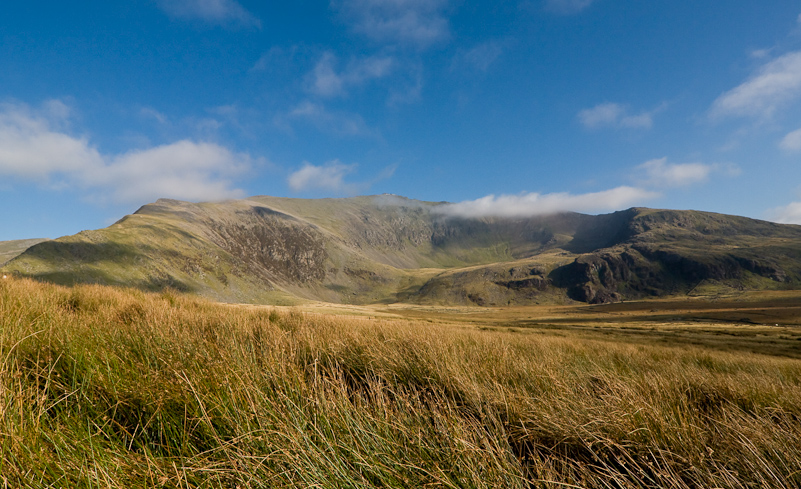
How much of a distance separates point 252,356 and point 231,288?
473 ft

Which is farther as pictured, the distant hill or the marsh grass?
the distant hill

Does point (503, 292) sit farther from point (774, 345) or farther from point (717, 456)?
point (717, 456)

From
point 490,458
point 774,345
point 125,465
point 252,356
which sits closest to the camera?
point 125,465

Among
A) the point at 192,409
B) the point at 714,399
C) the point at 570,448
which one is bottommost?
the point at 714,399

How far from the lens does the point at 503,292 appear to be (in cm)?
17612

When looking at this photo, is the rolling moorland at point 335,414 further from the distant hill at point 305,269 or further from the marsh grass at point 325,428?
the distant hill at point 305,269

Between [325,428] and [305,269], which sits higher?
[325,428]

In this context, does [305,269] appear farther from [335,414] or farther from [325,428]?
[325,428]

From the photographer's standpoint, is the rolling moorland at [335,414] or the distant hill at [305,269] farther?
the distant hill at [305,269]

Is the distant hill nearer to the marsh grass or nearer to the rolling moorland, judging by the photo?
the rolling moorland

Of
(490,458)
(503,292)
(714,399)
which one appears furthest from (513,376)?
(503,292)

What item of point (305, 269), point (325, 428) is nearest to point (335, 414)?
point (325, 428)

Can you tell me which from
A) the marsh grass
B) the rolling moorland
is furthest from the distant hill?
the marsh grass

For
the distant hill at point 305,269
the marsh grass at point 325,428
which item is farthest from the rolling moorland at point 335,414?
the distant hill at point 305,269
